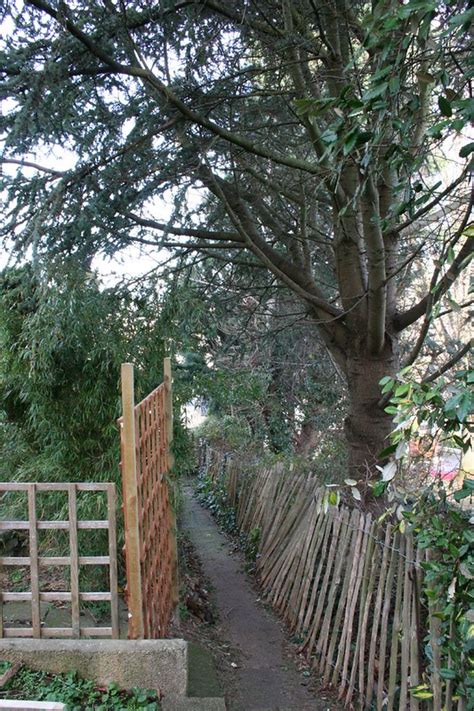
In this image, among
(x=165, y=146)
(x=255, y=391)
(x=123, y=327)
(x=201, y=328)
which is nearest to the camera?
(x=123, y=327)

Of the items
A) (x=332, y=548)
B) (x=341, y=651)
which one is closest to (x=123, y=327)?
(x=332, y=548)

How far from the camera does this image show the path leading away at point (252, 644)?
3.95m

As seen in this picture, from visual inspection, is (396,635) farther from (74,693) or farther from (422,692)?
(74,693)

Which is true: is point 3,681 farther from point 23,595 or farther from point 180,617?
point 180,617

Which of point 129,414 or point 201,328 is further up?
point 201,328

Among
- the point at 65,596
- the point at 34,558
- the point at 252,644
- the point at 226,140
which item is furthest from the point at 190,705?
the point at 226,140

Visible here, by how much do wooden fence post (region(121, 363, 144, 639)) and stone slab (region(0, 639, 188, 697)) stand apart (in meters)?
0.10

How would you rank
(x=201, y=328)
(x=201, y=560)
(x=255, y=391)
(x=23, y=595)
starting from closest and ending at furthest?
(x=23, y=595), (x=201, y=328), (x=201, y=560), (x=255, y=391)

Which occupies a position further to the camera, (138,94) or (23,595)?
(138,94)

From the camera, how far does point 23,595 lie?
305 cm

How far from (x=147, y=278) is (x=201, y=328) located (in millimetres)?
868

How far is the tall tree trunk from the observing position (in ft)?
17.7

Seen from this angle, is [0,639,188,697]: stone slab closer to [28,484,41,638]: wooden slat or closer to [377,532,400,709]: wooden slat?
[28,484,41,638]: wooden slat

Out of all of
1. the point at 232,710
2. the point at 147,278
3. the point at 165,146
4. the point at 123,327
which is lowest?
the point at 232,710
